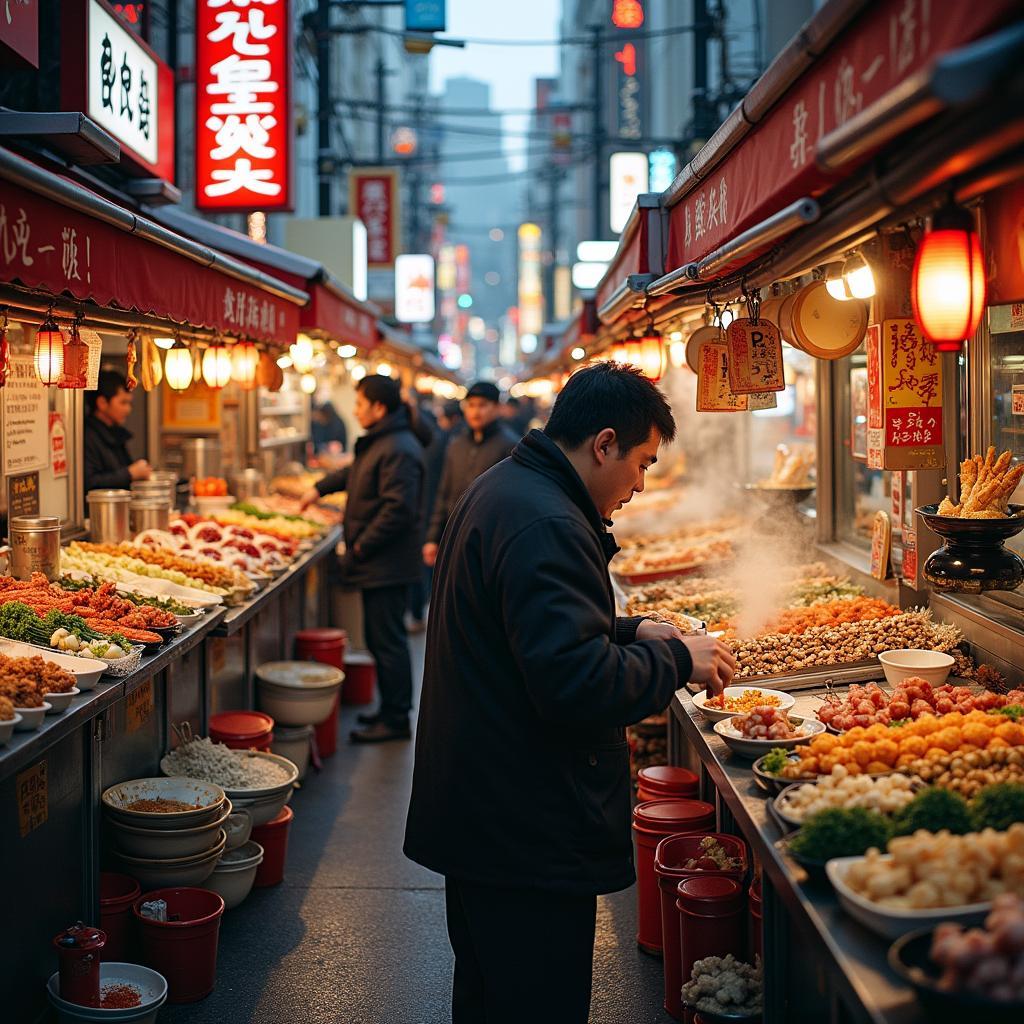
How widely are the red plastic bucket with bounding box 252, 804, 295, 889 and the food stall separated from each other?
2295 millimetres

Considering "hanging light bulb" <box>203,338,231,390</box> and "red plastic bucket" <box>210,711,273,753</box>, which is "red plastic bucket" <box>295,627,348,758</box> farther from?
"hanging light bulb" <box>203,338,231,390</box>

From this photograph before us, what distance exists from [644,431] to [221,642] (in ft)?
16.6

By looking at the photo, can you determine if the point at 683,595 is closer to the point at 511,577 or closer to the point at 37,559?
A: the point at 37,559

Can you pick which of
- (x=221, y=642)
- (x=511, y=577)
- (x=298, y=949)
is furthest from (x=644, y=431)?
(x=221, y=642)

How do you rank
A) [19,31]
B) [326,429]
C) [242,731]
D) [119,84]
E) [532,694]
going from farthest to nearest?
[326,429] → [119,84] → [242,731] → [19,31] → [532,694]

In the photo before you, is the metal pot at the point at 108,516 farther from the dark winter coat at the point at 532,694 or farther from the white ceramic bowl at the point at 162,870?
the dark winter coat at the point at 532,694

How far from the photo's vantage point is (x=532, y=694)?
3371mm

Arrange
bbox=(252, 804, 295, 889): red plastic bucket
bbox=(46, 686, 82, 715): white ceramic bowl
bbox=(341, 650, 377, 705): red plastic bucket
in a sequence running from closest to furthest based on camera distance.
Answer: bbox=(46, 686, 82, 715): white ceramic bowl < bbox=(252, 804, 295, 889): red plastic bucket < bbox=(341, 650, 377, 705): red plastic bucket

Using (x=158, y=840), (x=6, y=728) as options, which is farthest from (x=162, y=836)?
(x=6, y=728)

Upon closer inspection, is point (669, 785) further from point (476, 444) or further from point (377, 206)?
Answer: point (377, 206)

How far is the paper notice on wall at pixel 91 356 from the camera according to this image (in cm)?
636

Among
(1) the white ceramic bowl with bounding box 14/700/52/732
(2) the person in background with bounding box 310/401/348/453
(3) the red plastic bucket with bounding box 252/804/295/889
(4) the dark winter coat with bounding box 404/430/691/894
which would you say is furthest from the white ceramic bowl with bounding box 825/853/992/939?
(2) the person in background with bounding box 310/401/348/453

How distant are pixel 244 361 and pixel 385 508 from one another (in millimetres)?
1562

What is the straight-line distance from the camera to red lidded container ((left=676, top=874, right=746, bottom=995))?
16.0 feet
